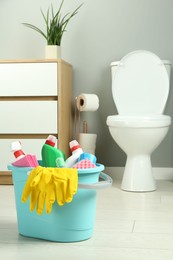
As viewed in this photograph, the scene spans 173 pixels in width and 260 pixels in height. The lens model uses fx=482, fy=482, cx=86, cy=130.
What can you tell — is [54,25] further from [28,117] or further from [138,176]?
[138,176]

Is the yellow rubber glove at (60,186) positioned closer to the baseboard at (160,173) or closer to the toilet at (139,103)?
the toilet at (139,103)

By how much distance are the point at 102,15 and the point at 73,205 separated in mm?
1950

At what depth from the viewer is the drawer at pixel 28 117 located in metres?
3.02

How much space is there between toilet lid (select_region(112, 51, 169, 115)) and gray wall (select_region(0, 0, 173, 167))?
0.25 m

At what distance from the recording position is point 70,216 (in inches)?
70.0

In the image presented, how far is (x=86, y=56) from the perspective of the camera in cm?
342

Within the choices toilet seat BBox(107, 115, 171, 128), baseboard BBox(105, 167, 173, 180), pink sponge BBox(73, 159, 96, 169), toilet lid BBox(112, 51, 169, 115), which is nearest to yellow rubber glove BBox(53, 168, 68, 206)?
pink sponge BBox(73, 159, 96, 169)

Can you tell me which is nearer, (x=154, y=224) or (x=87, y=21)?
(x=154, y=224)

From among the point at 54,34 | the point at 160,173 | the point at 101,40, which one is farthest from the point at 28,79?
the point at 160,173

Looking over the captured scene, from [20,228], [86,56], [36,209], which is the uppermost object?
[86,56]

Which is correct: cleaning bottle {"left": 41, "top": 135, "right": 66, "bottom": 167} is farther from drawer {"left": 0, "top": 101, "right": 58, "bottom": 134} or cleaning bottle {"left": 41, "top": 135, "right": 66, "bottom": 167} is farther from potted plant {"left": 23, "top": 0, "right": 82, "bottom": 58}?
potted plant {"left": 23, "top": 0, "right": 82, "bottom": 58}

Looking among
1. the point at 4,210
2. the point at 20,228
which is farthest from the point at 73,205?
the point at 4,210

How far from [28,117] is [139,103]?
72cm

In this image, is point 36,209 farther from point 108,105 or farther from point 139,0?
point 139,0
